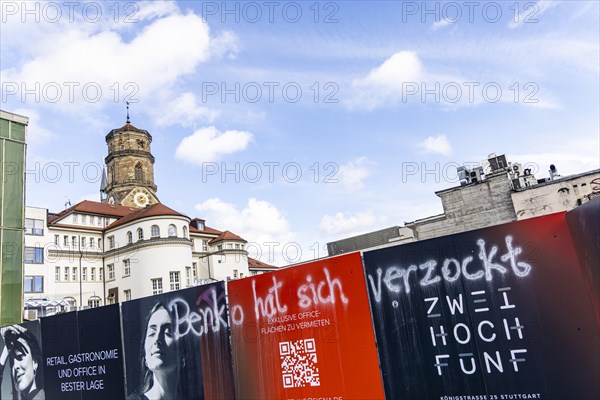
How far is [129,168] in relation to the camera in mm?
Answer: 66500

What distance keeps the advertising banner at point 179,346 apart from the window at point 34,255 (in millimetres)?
45361

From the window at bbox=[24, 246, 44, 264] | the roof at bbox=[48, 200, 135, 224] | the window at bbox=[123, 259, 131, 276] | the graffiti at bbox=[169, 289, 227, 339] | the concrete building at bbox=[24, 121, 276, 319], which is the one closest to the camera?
the graffiti at bbox=[169, 289, 227, 339]

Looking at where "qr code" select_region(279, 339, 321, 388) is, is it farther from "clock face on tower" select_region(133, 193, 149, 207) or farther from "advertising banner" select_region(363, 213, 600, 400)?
"clock face on tower" select_region(133, 193, 149, 207)

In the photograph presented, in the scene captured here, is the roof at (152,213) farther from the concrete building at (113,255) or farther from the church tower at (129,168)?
Answer: the church tower at (129,168)

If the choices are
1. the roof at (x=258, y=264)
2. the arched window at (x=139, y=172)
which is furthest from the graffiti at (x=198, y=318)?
the roof at (x=258, y=264)

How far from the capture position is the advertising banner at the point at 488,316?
171 inches

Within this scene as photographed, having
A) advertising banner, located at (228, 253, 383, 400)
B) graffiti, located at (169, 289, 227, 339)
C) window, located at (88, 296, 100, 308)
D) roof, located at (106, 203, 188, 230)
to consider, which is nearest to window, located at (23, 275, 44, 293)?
window, located at (88, 296, 100, 308)

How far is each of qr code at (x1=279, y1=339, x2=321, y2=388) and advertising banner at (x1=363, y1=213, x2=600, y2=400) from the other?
42.4 inches

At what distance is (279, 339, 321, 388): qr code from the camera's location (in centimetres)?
608

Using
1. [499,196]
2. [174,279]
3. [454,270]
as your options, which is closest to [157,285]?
[174,279]

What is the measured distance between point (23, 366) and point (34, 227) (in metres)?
43.7

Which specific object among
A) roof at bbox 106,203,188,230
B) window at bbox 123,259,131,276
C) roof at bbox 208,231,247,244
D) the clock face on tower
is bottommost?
window at bbox 123,259,131,276

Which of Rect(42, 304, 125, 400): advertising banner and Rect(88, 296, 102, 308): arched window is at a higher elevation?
Rect(88, 296, 102, 308): arched window

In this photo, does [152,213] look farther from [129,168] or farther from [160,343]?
[160,343]
